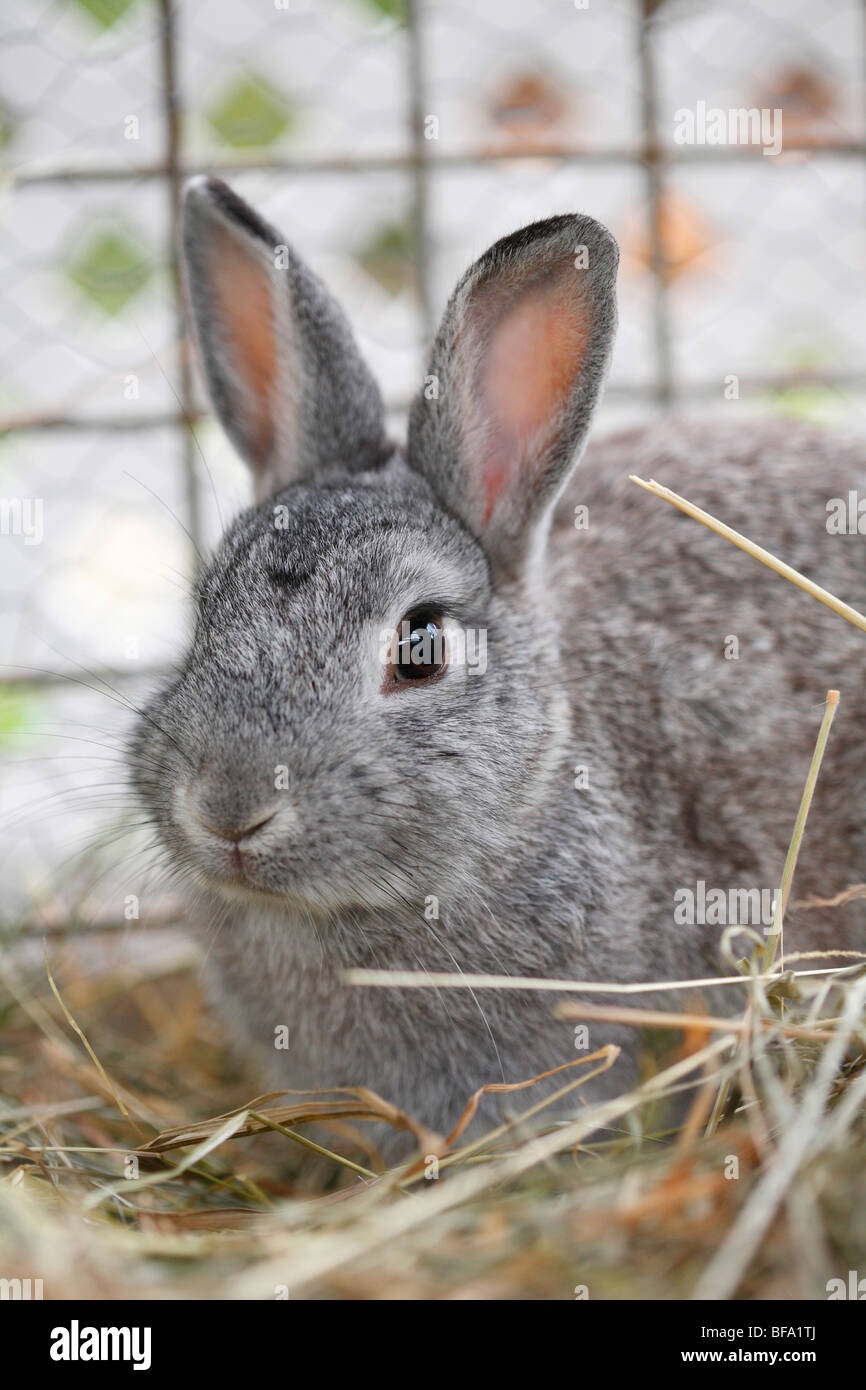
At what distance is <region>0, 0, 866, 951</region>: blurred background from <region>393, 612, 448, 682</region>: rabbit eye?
50.2 inches

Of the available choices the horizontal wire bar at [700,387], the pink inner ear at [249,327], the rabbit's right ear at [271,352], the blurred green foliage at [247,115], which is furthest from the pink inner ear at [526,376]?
the blurred green foliage at [247,115]

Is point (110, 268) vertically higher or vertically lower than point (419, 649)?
higher

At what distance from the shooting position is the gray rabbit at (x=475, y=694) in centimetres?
194

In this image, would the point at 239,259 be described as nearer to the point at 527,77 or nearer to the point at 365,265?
the point at 365,265

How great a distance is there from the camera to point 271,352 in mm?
2564

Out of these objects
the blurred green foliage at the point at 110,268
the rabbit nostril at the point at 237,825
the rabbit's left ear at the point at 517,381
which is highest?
the blurred green foliage at the point at 110,268

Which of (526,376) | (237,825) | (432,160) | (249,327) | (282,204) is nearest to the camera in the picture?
(237,825)

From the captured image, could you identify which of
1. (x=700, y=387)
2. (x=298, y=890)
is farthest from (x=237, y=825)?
(x=700, y=387)

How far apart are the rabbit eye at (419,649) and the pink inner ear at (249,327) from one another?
769 mm

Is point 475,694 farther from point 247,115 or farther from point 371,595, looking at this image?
point 247,115

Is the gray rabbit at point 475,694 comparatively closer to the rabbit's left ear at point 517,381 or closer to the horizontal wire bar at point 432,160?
the rabbit's left ear at point 517,381

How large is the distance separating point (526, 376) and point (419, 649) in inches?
24.7

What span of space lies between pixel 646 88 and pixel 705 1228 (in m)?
3.24

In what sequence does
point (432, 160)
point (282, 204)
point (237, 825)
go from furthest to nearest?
point (282, 204) < point (432, 160) < point (237, 825)
